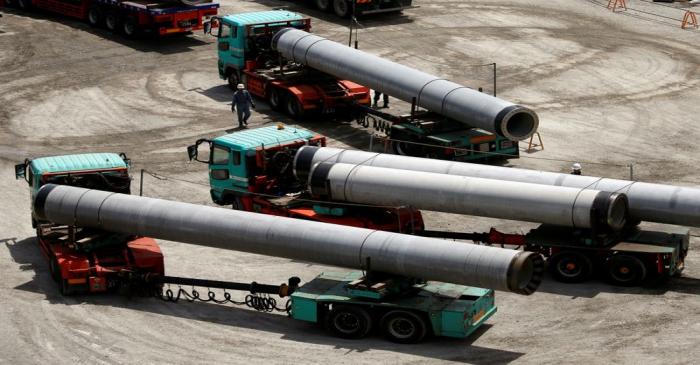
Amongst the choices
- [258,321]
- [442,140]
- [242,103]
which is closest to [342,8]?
[242,103]

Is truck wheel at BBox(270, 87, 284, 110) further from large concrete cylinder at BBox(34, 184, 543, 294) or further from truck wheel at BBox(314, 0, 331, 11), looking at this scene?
large concrete cylinder at BBox(34, 184, 543, 294)

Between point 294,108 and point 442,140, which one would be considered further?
point 294,108

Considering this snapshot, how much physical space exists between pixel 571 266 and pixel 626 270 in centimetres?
129

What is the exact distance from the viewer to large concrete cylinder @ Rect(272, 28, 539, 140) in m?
40.2

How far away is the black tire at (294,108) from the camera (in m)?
46.0

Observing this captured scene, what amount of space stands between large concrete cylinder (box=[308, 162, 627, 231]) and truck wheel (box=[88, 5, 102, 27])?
92.6ft

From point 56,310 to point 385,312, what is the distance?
26.0ft

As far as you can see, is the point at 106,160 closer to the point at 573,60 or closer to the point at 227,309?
the point at 227,309

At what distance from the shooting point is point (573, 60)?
53.8 meters

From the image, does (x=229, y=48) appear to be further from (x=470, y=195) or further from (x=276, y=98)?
(x=470, y=195)

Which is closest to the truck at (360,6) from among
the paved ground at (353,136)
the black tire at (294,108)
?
the paved ground at (353,136)

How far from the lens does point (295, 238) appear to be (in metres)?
30.0

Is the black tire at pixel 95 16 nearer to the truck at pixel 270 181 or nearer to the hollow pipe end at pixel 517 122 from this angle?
the truck at pixel 270 181

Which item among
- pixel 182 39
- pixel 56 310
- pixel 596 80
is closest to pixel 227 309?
pixel 56 310
